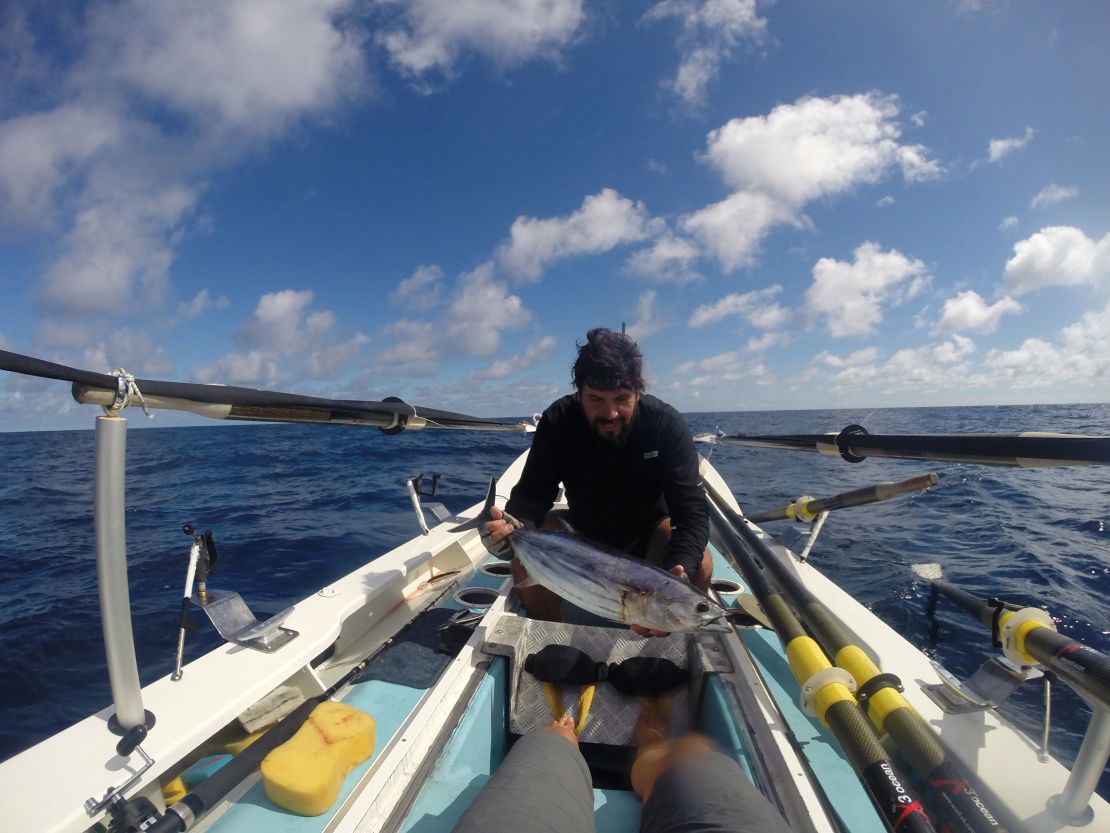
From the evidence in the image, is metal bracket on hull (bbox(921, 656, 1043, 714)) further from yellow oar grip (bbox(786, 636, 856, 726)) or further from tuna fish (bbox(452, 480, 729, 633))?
tuna fish (bbox(452, 480, 729, 633))

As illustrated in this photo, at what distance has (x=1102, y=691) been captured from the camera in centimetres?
129

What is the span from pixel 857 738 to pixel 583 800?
3.06ft

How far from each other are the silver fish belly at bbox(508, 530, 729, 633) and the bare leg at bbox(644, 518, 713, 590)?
80 centimetres

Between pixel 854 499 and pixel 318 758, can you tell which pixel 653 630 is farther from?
pixel 854 499

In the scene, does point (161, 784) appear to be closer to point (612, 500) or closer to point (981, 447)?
point (612, 500)

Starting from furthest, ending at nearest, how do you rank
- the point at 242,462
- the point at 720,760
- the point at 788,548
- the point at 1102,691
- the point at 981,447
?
the point at 242,462 < the point at 788,548 < the point at 981,447 < the point at 720,760 < the point at 1102,691

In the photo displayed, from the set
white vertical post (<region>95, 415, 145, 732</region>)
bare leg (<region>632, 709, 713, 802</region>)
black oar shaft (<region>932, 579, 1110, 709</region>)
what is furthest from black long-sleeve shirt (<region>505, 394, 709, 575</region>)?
white vertical post (<region>95, 415, 145, 732</region>)

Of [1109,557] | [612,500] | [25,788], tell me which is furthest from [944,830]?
[1109,557]

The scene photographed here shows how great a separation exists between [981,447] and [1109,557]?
7506mm

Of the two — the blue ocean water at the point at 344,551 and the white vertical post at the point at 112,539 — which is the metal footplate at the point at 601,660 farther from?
the blue ocean water at the point at 344,551

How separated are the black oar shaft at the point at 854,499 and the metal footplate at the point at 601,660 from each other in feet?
5.83

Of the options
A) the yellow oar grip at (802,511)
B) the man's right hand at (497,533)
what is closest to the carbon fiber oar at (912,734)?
the man's right hand at (497,533)

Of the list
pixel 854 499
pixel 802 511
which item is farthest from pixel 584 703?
pixel 802 511

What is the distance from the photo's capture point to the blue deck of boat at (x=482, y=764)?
6.07 feet
